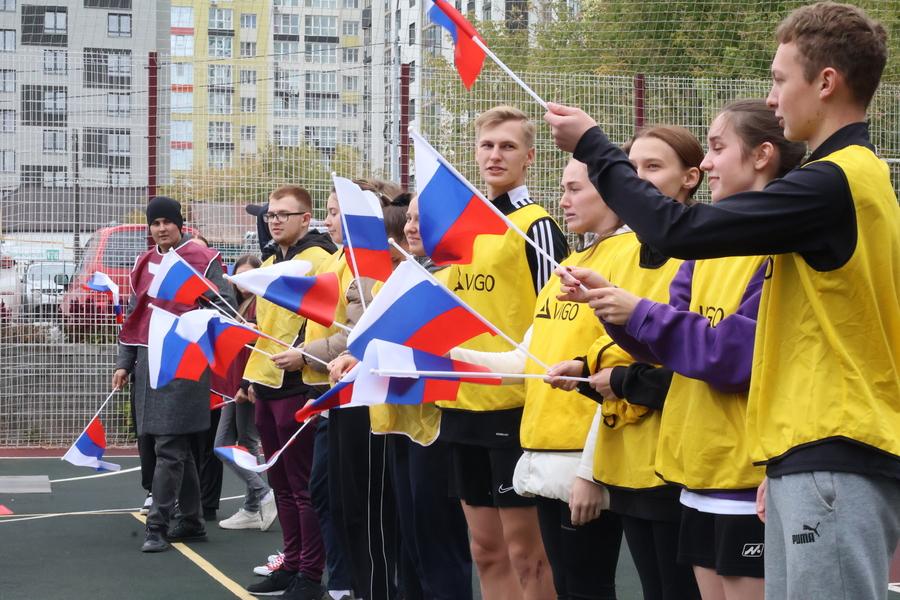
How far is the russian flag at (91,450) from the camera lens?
26.1 feet

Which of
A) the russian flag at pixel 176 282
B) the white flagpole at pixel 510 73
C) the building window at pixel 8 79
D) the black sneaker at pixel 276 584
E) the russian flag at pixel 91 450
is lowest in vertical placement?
the black sneaker at pixel 276 584

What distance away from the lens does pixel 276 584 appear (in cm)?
627

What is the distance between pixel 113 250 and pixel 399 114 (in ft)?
9.21

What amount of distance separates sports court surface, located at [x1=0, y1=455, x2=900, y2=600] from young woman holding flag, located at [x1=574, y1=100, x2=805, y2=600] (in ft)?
10.5

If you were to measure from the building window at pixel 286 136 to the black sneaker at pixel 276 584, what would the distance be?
642 cm

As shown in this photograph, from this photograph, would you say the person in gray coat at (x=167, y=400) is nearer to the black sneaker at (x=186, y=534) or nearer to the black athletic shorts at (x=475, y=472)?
the black sneaker at (x=186, y=534)

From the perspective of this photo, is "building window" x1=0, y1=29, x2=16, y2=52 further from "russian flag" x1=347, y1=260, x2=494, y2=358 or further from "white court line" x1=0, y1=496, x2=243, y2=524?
"russian flag" x1=347, y1=260, x2=494, y2=358

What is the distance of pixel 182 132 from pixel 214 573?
613 centimetres

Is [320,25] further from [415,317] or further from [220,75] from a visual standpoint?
[415,317]

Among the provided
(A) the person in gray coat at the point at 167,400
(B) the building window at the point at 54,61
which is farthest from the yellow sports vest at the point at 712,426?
(B) the building window at the point at 54,61

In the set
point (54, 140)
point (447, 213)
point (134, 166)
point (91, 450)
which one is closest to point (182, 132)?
point (134, 166)

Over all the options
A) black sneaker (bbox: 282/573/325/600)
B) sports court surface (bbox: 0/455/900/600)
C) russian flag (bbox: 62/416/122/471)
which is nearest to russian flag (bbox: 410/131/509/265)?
black sneaker (bbox: 282/573/325/600)

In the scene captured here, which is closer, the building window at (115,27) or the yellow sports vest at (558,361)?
the yellow sports vest at (558,361)

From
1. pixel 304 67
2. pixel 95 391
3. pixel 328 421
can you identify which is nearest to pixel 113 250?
pixel 95 391
